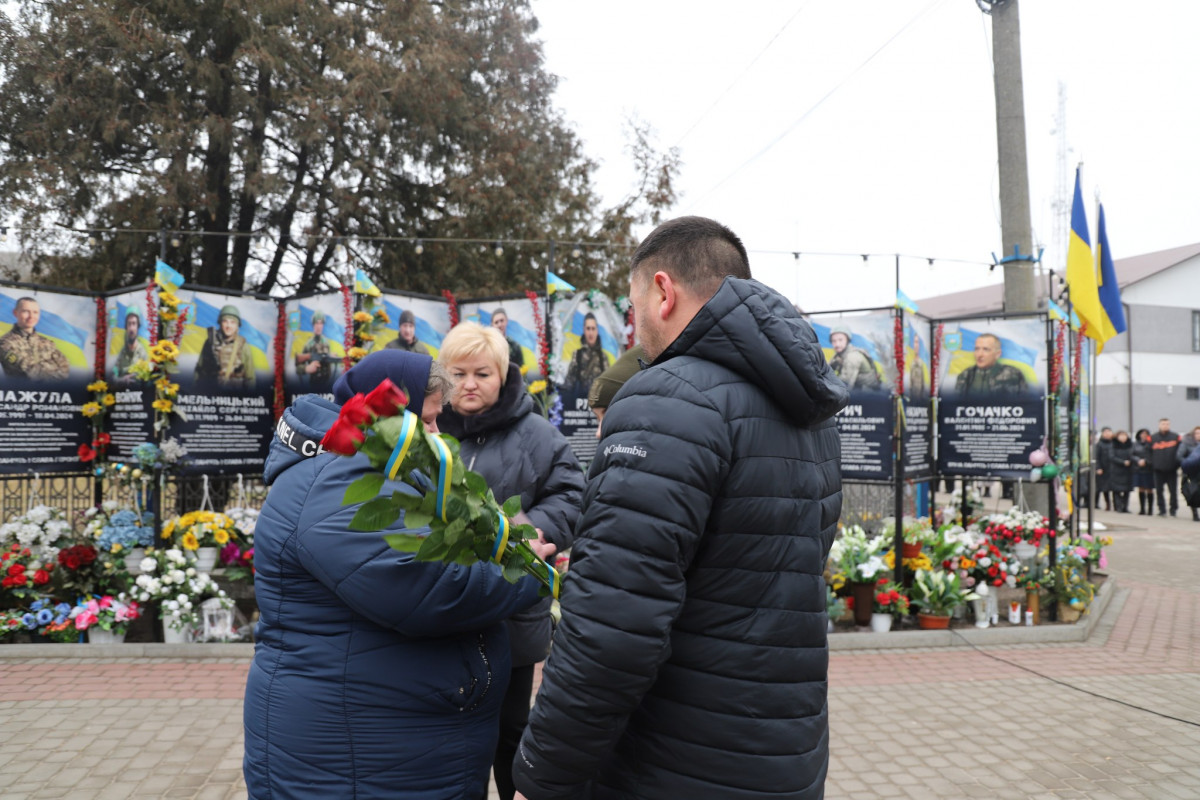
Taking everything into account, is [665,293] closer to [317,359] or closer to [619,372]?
[619,372]

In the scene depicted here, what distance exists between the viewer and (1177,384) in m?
33.6

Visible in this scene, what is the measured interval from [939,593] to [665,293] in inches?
240

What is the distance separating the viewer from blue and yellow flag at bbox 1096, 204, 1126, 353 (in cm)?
865

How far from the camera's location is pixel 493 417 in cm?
303

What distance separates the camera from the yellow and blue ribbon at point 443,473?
5.13 ft

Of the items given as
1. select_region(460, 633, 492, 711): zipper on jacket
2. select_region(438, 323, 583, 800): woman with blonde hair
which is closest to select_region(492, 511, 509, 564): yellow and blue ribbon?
select_region(460, 633, 492, 711): zipper on jacket

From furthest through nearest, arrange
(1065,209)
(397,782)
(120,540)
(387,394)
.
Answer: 1. (1065,209)
2. (120,540)
3. (397,782)
4. (387,394)

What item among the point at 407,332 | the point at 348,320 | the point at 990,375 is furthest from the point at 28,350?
the point at 990,375

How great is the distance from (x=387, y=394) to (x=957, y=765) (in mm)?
4031

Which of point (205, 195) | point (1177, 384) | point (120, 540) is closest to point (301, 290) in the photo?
point (205, 195)

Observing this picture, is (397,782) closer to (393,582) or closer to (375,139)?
(393,582)

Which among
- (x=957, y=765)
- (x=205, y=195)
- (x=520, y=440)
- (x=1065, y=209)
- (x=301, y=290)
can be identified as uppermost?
(x=1065, y=209)

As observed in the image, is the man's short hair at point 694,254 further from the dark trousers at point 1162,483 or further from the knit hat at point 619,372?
the dark trousers at point 1162,483

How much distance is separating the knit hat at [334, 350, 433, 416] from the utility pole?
7807mm
